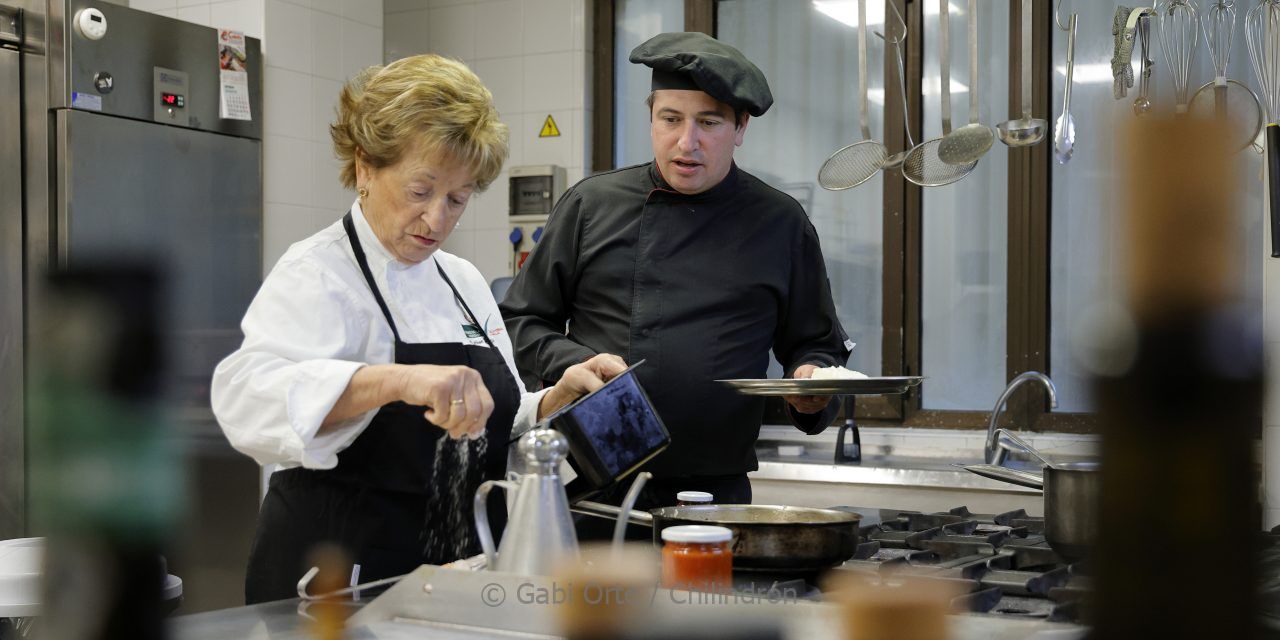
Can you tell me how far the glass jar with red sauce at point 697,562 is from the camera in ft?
4.28

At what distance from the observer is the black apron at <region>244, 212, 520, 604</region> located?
1.61m

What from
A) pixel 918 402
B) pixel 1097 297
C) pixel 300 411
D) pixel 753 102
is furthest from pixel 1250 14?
pixel 1097 297

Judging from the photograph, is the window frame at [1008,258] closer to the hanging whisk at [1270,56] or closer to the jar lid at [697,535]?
the hanging whisk at [1270,56]

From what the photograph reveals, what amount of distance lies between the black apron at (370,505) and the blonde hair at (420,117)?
0.14 meters

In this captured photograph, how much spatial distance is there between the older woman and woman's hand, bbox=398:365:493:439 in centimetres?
5

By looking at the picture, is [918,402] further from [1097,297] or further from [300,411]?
[1097,297]

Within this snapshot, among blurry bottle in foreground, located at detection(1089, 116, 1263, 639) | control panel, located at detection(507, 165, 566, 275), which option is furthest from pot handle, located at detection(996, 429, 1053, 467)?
control panel, located at detection(507, 165, 566, 275)

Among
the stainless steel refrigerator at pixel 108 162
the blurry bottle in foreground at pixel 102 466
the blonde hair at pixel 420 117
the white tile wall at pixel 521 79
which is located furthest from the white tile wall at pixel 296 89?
the blurry bottle in foreground at pixel 102 466

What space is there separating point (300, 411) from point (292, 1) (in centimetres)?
284

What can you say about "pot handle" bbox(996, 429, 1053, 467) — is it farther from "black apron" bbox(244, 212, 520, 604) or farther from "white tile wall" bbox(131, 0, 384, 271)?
"white tile wall" bbox(131, 0, 384, 271)

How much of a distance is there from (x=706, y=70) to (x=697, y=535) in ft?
3.79

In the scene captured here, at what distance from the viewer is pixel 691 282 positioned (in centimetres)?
236

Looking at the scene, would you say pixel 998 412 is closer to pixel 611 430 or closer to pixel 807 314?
pixel 807 314

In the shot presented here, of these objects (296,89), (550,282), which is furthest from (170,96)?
(550,282)
